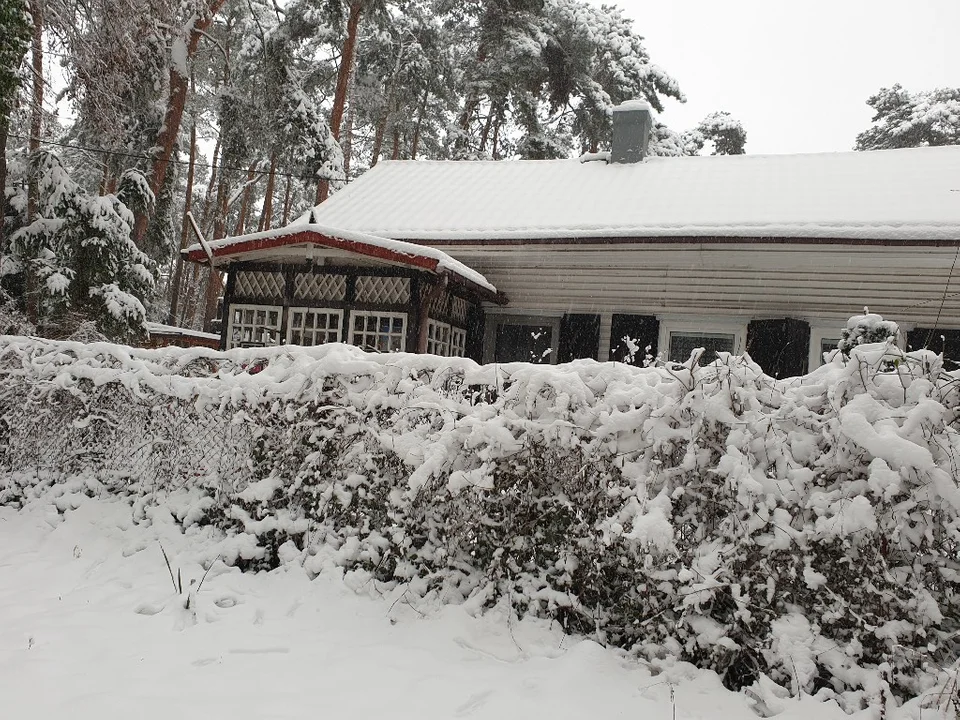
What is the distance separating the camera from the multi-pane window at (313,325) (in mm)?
8422

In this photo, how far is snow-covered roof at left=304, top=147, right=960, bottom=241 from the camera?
307 inches

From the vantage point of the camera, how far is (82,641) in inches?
114

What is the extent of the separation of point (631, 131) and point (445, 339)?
6201mm

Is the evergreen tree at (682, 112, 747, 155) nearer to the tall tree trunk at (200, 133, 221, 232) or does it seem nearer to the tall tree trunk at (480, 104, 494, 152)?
the tall tree trunk at (480, 104, 494, 152)

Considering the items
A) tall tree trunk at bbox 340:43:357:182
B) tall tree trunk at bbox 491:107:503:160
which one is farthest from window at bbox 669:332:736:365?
tall tree trunk at bbox 340:43:357:182

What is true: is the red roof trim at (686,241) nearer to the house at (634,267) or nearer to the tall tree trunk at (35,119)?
the house at (634,267)

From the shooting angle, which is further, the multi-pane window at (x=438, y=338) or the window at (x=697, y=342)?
the window at (x=697, y=342)

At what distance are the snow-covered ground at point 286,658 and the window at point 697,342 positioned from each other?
690 centimetres

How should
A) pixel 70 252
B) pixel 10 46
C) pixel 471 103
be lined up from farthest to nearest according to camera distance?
pixel 471 103, pixel 70 252, pixel 10 46

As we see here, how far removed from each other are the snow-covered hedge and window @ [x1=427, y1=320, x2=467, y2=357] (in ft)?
14.2

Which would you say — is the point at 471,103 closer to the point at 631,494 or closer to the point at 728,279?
the point at 728,279

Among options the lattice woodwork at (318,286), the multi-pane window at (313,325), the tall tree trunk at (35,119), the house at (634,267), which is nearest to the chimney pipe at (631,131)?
the house at (634,267)

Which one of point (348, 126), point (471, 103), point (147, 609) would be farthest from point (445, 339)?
point (348, 126)

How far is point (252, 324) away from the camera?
8.65 meters
